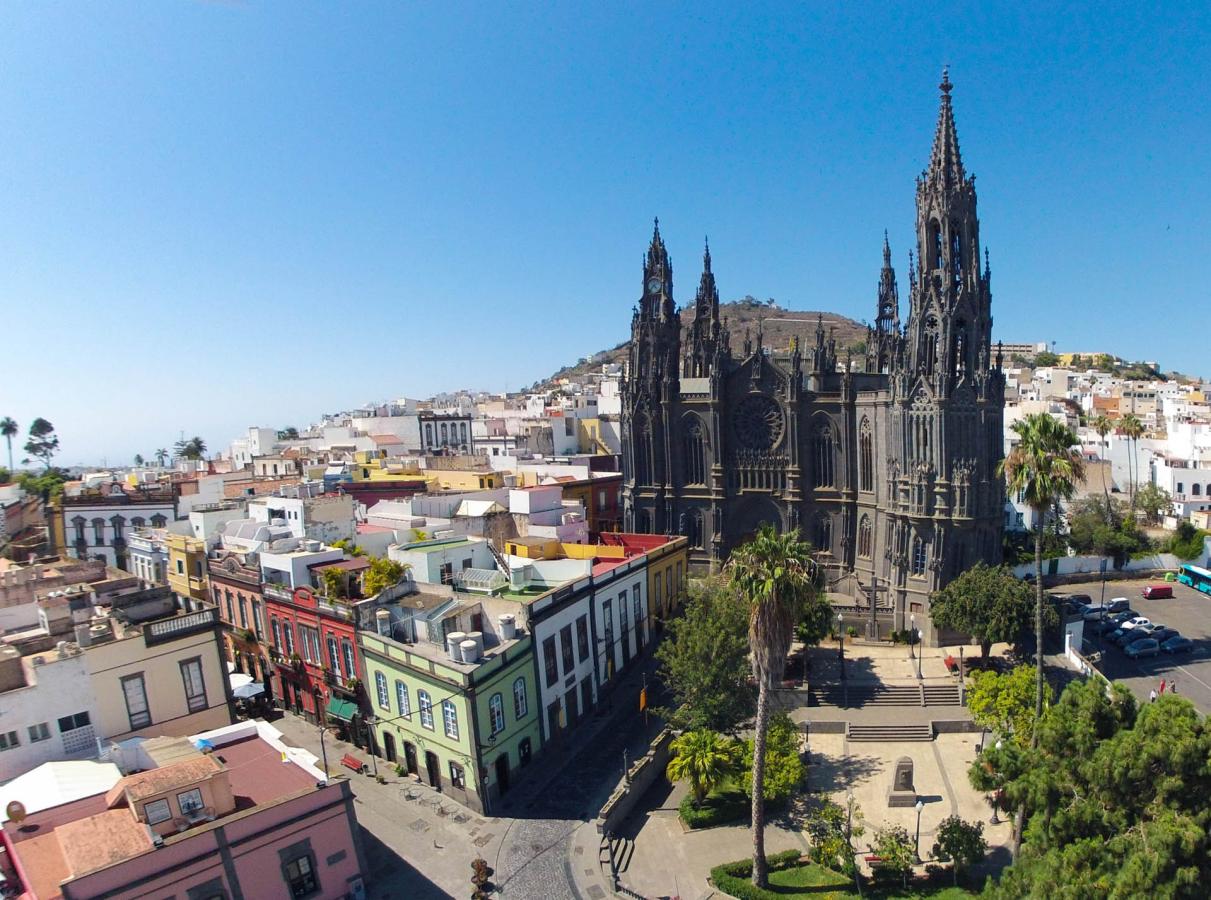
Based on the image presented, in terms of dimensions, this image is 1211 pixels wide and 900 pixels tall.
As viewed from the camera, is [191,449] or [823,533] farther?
[191,449]

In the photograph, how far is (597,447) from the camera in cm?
8419

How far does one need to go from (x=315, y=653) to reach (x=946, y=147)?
146 feet

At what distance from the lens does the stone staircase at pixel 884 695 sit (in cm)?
3531

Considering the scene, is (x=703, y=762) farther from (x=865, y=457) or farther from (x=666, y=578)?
(x=865, y=457)

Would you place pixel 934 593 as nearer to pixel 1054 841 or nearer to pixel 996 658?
pixel 996 658

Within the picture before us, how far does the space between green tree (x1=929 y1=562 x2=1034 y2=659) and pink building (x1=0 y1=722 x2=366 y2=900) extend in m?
29.8

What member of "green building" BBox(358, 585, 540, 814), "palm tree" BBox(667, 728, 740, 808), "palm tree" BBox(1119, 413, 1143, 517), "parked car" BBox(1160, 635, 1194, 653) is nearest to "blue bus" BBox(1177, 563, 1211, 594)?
"parked car" BBox(1160, 635, 1194, 653)

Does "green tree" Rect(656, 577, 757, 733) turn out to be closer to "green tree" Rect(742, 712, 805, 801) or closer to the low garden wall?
the low garden wall

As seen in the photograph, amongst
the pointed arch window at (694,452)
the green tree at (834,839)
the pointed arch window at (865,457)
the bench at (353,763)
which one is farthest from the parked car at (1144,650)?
the bench at (353,763)

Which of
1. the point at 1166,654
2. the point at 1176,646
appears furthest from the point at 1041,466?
the point at 1176,646

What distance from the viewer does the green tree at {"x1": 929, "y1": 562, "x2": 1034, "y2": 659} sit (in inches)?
1431

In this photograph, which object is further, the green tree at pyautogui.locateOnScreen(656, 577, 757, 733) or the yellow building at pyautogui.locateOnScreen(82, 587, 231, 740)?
the green tree at pyautogui.locateOnScreen(656, 577, 757, 733)

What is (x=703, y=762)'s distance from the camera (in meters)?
26.2

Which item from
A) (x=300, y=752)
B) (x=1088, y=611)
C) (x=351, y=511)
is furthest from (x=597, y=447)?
(x=300, y=752)
